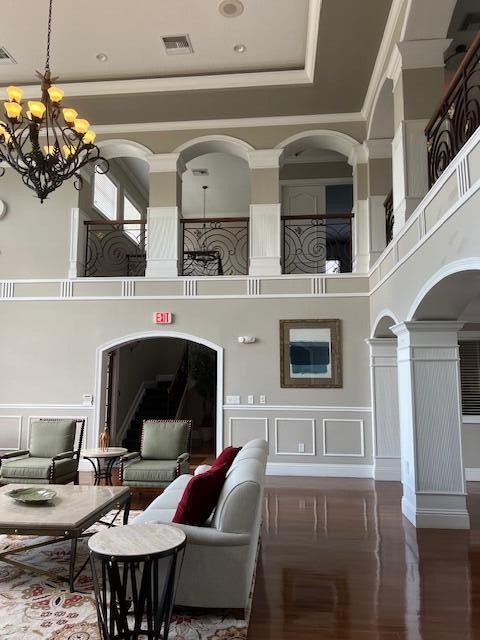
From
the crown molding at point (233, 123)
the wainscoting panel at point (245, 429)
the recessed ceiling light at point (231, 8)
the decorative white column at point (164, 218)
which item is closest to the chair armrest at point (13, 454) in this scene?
the wainscoting panel at point (245, 429)

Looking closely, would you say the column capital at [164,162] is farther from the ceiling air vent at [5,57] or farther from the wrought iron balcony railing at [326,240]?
the ceiling air vent at [5,57]

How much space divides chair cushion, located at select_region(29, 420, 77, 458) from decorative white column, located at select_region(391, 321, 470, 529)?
4239 millimetres

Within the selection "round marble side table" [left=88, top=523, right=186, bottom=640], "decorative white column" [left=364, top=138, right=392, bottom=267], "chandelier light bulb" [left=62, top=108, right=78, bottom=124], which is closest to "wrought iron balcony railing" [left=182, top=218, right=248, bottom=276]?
"decorative white column" [left=364, top=138, right=392, bottom=267]

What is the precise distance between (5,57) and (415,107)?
5.59 metres

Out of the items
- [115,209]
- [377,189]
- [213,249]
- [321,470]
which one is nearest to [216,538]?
[321,470]

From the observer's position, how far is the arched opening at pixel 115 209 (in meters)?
8.23

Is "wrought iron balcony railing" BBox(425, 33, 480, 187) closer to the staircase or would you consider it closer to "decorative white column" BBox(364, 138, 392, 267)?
"decorative white column" BBox(364, 138, 392, 267)

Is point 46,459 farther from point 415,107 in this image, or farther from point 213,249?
point 213,249

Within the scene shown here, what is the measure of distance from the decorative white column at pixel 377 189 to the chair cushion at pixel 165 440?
382cm

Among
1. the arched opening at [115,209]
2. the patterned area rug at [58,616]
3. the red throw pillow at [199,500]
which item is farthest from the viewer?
the arched opening at [115,209]

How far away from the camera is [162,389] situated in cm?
1137

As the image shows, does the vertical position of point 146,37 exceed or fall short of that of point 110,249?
it exceeds it

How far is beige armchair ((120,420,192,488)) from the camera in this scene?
5.55 m

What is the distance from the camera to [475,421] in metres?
6.99
